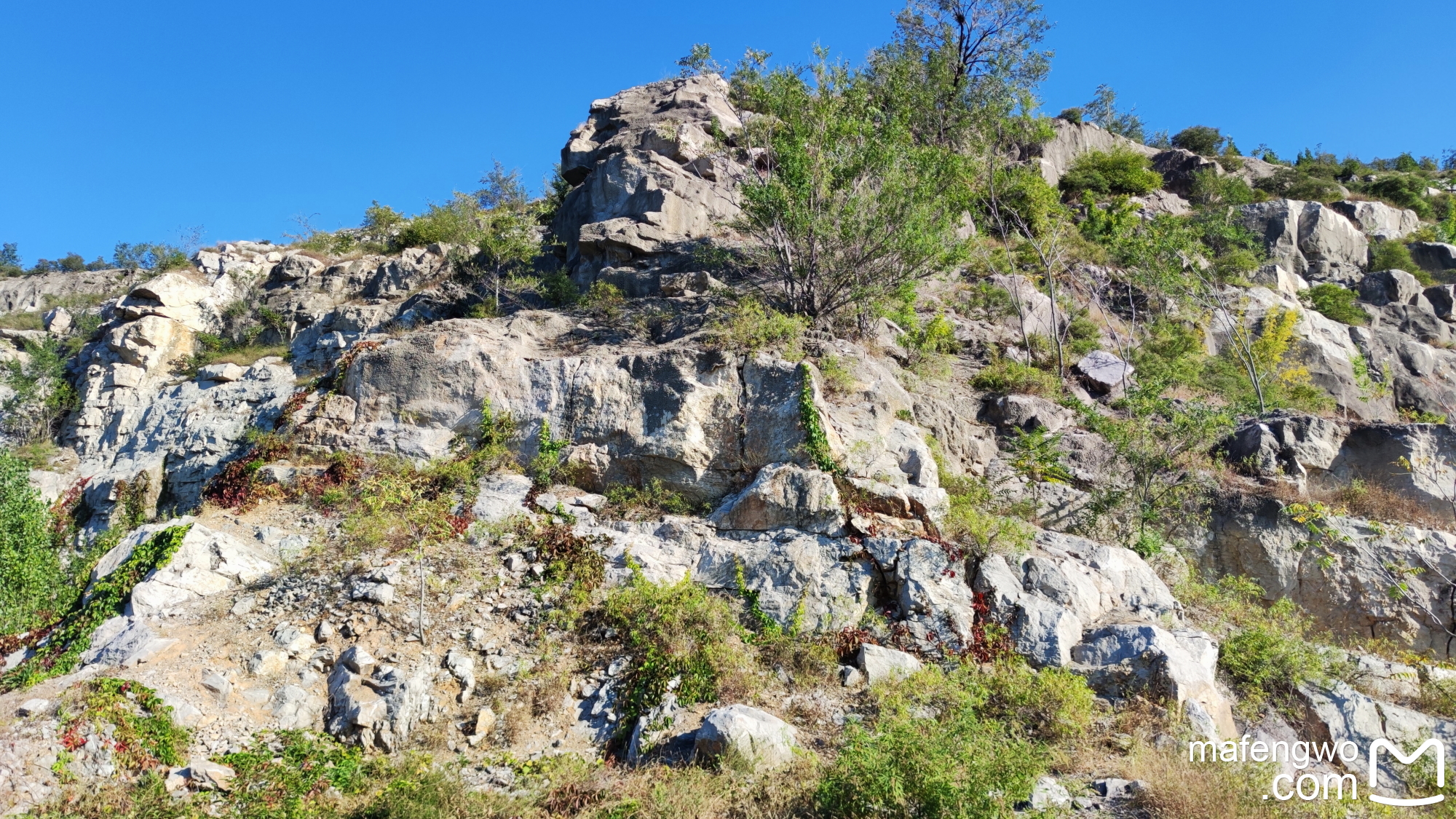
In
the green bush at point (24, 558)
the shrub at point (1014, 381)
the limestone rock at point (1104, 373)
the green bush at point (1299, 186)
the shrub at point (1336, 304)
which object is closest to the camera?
the green bush at point (24, 558)

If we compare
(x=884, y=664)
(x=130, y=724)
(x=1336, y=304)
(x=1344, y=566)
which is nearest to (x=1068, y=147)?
(x=1336, y=304)

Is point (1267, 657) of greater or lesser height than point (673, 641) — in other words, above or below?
above

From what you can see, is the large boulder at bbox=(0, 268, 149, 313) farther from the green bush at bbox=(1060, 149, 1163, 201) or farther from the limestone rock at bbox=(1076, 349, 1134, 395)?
the green bush at bbox=(1060, 149, 1163, 201)

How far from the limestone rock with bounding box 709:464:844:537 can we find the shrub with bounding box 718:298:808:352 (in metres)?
2.70

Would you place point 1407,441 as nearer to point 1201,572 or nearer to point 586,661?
point 1201,572

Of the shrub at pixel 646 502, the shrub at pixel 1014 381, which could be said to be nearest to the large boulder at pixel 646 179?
the shrub at pixel 1014 381

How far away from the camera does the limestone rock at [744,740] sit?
26.4 ft

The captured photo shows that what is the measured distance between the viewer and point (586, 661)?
33.0 ft

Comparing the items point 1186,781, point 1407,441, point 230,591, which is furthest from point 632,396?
point 1407,441

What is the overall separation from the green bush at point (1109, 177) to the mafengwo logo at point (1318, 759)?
25.2 meters

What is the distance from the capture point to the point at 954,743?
7.62 metres

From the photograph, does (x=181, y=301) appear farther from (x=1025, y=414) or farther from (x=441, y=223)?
(x=1025, y=414)

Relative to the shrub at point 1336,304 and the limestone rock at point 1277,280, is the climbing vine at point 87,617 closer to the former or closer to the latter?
the limestone rock at point 1277,280

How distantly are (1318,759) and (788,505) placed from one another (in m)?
7.02
